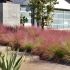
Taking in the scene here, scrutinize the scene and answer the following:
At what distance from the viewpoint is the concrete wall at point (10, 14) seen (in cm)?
2711

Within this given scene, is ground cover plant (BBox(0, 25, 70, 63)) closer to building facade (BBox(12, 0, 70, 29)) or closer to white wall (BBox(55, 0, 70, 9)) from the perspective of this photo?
building facade (BBox(12, 0, 70, 29))

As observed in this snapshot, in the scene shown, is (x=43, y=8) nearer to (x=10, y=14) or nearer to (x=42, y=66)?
(x=10, y=14)

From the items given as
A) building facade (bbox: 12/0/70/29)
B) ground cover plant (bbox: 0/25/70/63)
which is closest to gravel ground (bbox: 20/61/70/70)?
ground cover plant (bbox: 0/25/70/63)

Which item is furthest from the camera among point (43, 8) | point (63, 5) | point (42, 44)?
point (63, 5)

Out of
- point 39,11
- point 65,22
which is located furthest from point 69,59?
point 65,22

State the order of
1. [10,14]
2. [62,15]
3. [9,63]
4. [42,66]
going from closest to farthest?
[9,63] < [42,66] < [10,14] < [62,15]

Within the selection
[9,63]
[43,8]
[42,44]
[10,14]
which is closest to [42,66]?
[42,44]

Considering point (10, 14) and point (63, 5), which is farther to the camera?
point (63, 5)

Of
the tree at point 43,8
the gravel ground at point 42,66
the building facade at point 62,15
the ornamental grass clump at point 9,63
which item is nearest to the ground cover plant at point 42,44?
the gravel ground at point 42,66

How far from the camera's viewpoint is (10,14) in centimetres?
2744

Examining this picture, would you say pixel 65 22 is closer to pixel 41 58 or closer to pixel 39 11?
pixel 39 11

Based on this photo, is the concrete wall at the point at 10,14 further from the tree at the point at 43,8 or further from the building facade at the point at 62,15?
the building facade at the point at 62,15

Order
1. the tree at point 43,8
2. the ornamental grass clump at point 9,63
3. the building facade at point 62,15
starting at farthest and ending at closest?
the building facade at point 62,15, the tree at point 43,8, the ornamental grass clump at point 9,63

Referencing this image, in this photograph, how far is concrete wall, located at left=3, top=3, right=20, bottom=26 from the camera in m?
27.1
